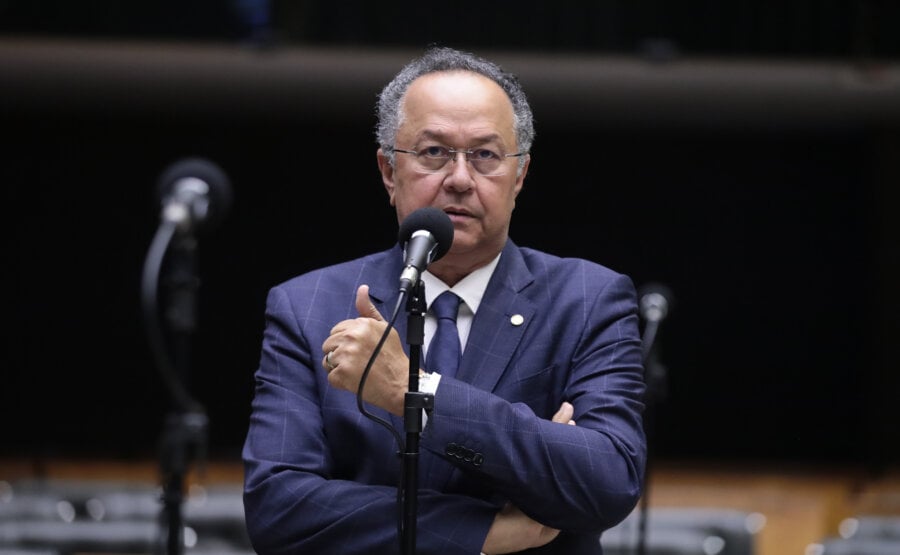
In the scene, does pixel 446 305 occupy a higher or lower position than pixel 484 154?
lower

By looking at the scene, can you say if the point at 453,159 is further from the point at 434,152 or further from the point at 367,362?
the point at 367,362

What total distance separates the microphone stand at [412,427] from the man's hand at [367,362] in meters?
0.11

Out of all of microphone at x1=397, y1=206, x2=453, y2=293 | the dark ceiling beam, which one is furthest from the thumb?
the dark ceiling beam

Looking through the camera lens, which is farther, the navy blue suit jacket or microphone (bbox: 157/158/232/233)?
microphone (bbox: 157/158/232/233)

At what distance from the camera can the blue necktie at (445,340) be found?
2373mm

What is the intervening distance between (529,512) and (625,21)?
27.8ft

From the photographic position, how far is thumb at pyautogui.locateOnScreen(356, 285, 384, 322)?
86.7 inches

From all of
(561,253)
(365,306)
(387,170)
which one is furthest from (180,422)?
(561,253)

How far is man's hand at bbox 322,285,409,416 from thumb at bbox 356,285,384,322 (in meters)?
0.04

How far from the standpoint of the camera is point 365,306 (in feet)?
7.25

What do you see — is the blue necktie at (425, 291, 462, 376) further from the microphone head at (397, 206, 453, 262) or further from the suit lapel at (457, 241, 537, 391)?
the microphone head at (397, 206, 453, 262)

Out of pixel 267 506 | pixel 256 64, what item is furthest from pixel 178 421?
pixel 256 64

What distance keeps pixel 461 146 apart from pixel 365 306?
369mm

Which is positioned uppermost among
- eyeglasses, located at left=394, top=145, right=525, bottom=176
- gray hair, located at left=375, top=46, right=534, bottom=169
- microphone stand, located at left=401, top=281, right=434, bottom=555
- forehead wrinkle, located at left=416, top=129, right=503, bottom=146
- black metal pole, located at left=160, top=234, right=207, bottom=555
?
gray hair, located at left=375, top=46, right=534, bottom=169
